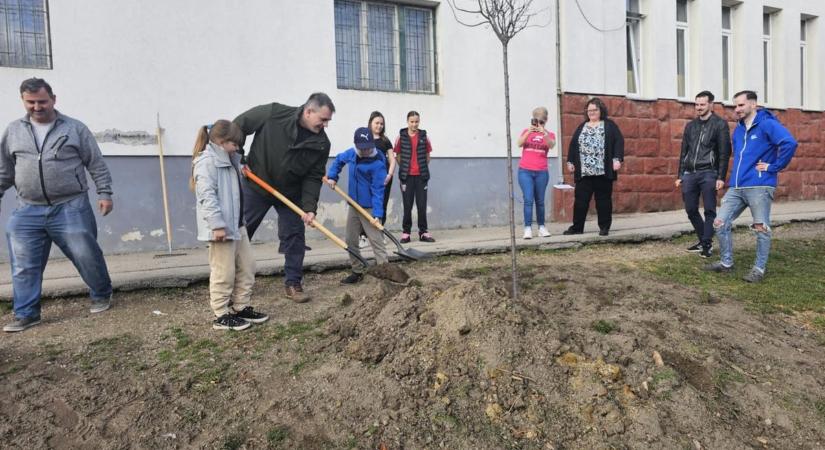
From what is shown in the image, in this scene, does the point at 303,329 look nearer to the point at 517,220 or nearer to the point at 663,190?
the point at 517,220

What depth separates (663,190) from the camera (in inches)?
458

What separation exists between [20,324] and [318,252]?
3.34m

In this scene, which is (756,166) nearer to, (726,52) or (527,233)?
(527,233)

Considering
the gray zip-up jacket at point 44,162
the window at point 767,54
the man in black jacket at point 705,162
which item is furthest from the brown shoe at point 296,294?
the window at point 767,54

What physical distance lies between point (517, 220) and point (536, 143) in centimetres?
247

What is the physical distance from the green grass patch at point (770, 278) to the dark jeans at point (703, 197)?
322 mm

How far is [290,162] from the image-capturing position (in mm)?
4812

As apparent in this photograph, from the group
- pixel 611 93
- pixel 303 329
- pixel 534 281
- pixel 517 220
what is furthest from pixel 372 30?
pixel 303 329

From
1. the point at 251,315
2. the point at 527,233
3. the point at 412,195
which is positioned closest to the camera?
the point at 251,315

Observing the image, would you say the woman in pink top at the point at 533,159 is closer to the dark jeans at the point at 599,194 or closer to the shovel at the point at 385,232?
the dark jeans at the point at 599,194

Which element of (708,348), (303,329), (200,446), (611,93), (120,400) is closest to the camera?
(200,446)

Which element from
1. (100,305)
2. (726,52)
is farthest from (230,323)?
(726,52)

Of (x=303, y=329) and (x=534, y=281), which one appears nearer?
(x=303, y=329)

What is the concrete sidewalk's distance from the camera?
527cm
